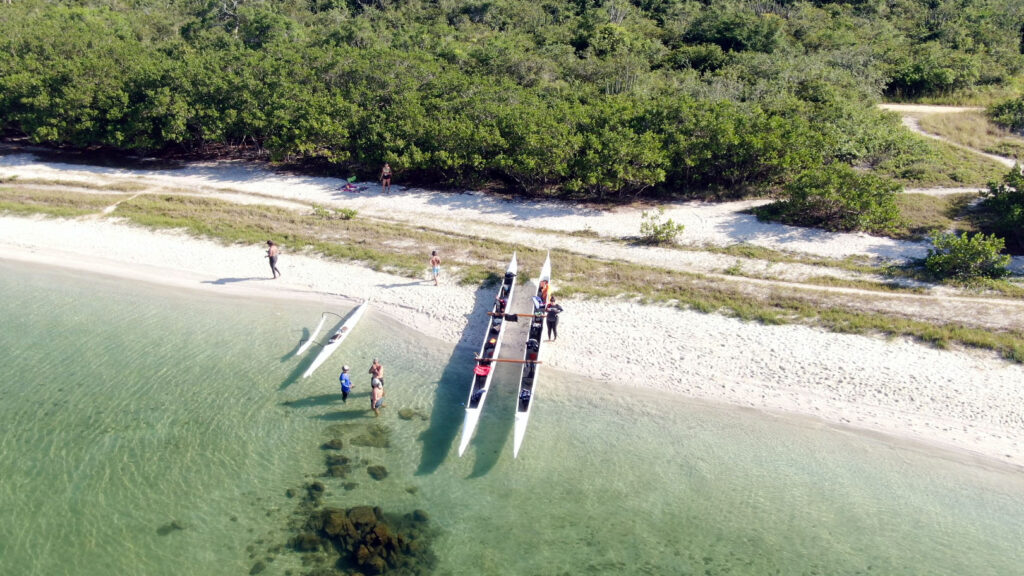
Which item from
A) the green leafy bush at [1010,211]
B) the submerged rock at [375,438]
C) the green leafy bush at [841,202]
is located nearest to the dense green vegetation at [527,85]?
the green leafy bush at [841,202]

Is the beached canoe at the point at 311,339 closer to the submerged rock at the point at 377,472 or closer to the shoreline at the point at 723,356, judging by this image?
the shoreline at the point at 723,356

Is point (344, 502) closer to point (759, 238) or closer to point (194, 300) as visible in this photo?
point (194, 300)

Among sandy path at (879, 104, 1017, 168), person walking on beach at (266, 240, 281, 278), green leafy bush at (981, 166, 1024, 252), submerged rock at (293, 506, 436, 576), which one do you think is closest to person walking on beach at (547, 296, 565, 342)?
submerged rock at (293, 506, 436, 576)

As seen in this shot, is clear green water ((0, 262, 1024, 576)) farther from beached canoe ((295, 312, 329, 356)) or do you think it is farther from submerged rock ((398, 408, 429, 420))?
beached canoe ((295, 312, 329, 356))

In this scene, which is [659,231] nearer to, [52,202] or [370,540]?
[370,540]

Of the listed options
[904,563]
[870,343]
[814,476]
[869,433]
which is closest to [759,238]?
[870,343]

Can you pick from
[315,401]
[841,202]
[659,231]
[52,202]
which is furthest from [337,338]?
[841,202]
